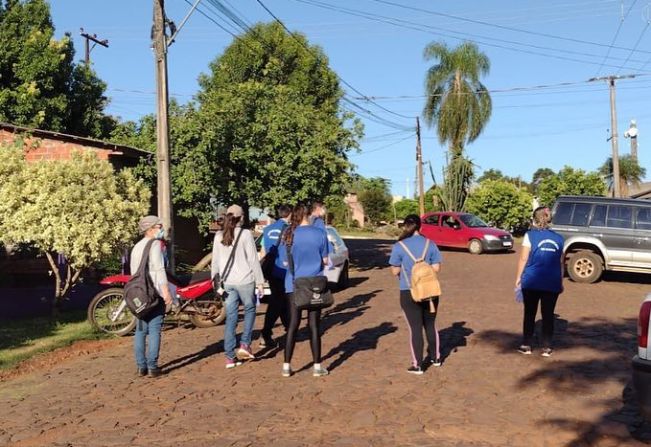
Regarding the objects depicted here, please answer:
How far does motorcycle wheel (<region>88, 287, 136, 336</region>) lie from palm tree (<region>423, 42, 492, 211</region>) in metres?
32.8

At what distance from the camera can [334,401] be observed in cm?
624

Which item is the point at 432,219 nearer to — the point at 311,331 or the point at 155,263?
the point at 311,331

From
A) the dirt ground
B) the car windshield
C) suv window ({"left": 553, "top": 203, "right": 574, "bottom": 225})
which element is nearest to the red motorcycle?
the dirt ground

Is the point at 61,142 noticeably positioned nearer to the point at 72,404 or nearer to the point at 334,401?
the point at 72,404

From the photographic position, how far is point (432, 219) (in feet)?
84.4

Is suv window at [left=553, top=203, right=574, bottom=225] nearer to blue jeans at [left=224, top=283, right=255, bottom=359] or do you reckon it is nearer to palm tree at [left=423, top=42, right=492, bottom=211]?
blue jeans at [left=224, top=283, right=255, bottom=359]

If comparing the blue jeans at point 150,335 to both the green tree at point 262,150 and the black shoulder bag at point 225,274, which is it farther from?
the green tree at point 262,150

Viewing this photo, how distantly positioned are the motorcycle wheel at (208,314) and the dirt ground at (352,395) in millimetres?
247

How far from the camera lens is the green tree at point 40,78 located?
20.7 meters

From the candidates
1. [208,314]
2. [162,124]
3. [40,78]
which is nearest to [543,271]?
[208,314]

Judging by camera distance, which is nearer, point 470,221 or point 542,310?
point 542,310

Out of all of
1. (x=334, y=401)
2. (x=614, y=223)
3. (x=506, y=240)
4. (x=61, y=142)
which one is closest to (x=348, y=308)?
(x=334, y=401)

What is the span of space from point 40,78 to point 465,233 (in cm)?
1539

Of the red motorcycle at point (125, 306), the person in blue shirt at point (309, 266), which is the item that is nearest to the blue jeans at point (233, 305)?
the person in blue shirt at point (309, 266)
